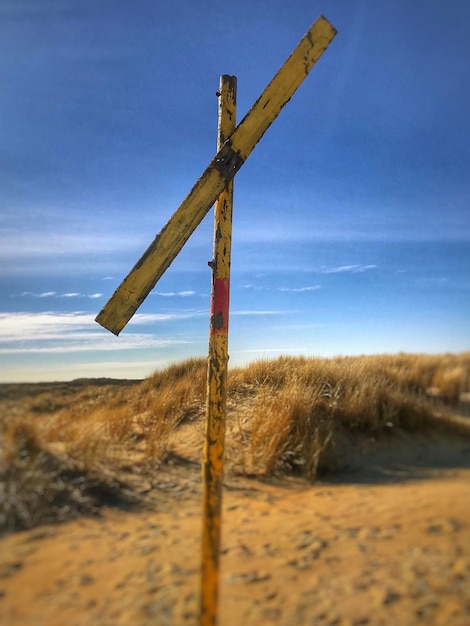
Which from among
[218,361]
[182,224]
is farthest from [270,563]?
[182,224]

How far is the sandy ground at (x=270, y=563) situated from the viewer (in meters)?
2.59

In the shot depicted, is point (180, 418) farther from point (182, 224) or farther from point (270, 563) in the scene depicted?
point (182, 224)

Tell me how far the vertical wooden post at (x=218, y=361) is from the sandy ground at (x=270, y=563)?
1.67 feet

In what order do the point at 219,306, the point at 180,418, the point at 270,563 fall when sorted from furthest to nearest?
the point at 180,418 < the point at 270,563 < the point at 219,306

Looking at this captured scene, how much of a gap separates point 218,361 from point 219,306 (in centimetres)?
32

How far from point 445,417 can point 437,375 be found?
1.37ft

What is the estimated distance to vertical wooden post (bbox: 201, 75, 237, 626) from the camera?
2.51 m

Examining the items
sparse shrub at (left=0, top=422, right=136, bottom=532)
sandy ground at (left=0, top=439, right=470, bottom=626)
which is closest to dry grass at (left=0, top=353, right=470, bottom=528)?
sparse shrub at (left=0, top=422, right=136, bottom=532)

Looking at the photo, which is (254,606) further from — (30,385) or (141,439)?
(141,439)

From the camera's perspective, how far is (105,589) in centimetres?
272

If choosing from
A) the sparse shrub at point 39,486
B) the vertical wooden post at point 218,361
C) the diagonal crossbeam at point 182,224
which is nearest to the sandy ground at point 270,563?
the sparse shrub at point 39,486

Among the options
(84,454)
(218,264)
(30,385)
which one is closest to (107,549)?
(84,454)

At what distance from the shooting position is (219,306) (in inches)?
111

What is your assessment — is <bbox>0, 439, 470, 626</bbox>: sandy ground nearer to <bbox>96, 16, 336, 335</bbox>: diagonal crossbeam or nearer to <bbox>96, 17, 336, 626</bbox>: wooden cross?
<bbox>96, 17, 336, 626</bbox>: wooden cross
